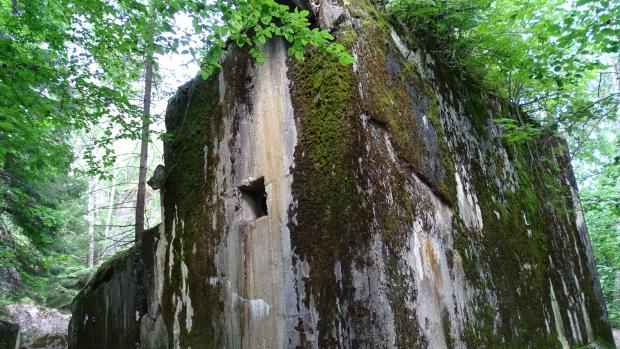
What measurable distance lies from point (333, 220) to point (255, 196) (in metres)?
1.10

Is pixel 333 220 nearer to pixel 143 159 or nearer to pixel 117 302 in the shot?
pixel 117 302

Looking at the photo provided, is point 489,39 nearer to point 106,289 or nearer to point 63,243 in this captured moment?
point 106,289

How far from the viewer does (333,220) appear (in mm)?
3471

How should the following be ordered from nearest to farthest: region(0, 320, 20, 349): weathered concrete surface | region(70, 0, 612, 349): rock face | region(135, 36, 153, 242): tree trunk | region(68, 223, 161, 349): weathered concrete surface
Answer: region(70, 0, 612, 349): rock face, region(68, 223, 161, 349): weathered concrete surface, region(135, 36, 153, 242): tree trunk, region(0, 320, 20, 349): weathered concrete surface

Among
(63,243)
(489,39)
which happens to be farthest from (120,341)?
(63,243)

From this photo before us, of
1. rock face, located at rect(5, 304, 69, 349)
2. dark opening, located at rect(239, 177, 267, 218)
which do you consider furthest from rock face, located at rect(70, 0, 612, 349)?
rock face, located at rect(5, 304, 69, 349)

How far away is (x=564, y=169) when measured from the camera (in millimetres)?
9281

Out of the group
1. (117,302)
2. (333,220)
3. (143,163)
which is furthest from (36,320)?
(333,220)

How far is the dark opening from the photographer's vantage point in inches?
165

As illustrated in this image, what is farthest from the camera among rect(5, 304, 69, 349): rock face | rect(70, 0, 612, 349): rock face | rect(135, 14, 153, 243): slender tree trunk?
rect(5, 304, 69, 349): rock face

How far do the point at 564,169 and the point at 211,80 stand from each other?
7.60 metres

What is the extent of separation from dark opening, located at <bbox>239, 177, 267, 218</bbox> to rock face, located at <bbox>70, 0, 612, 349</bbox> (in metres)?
0.01

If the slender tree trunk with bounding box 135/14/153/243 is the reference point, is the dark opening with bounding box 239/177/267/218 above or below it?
below

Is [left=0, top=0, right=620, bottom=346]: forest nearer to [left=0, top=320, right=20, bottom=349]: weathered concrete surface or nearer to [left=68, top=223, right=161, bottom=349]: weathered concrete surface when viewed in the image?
[left=68, top=223, right=161, bottom=349]: weathered concrete surface
